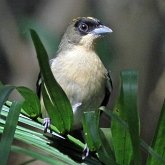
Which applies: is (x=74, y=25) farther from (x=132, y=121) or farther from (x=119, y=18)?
(x=132, y=121)

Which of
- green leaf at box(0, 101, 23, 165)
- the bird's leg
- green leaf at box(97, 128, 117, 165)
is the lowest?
the bird's leg

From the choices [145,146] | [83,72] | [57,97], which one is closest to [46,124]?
[57,97]

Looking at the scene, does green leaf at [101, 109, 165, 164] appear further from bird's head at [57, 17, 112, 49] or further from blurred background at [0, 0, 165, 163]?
blurred background at [0, 0, 165, 163]

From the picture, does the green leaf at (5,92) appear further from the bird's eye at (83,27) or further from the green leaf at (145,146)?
the bird's eye at (83,27)

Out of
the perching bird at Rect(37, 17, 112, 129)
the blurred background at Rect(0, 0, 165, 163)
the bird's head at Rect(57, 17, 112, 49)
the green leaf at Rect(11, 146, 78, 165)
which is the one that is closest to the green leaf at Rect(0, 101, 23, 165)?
the green leaf at Rect(11, 146, 78, 165)

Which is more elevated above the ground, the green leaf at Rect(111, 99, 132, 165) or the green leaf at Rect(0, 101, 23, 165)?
the green leaf at Rect(0, 101, 23, 165)

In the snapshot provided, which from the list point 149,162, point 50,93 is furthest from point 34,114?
point 149,162

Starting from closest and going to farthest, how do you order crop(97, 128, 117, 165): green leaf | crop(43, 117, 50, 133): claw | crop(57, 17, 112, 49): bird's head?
1. crop(97, 128, 117, 165): green leaf
2. crop(43, 117, 50, 133): claw
3. crop(57, 17, 112, 49): bird's head
